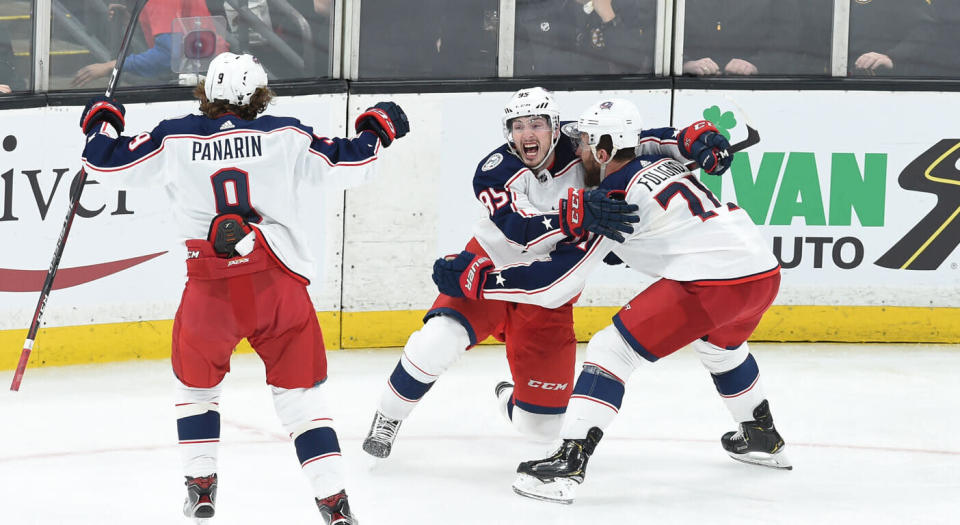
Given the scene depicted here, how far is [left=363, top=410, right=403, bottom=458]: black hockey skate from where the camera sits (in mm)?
3600

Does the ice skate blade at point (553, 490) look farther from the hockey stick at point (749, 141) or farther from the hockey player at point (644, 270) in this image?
the hockey stick at point (749, 141)

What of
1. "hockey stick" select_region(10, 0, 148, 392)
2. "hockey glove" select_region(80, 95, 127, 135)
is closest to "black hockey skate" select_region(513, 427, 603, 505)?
"hockey glove" select_region(80, 95, 127, 135)

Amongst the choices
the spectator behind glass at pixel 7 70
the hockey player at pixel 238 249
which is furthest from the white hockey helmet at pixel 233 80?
the spectator behind glass at pixel 7 70

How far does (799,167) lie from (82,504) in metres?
3.53

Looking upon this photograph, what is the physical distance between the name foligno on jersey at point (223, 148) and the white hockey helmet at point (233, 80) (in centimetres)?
12

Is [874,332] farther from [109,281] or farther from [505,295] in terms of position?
[109,281]

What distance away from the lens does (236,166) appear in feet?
9.16

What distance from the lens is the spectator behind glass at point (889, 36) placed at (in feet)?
18.5

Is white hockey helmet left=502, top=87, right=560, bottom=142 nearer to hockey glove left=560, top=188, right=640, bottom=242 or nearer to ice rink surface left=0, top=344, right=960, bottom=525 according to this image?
hockey glove left=560, top=188, right=640, bottom=242

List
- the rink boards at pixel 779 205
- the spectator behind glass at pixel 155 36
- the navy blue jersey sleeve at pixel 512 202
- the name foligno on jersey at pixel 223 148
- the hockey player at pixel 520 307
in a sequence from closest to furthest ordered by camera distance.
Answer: the name foligno on jersey at pixel 223 148 → the navy blue jersey sleeve at pixel 512 202 → the hockey player at pixel 520 307 → the spectator behind glass at pixel 155 36 → the rink boards at pixel 779 205

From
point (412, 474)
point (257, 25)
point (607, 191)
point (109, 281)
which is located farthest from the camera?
point (257, 25)

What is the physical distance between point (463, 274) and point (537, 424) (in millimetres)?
595

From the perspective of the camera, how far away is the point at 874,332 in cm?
559

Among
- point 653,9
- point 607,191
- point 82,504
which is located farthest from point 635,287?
point 82,504
